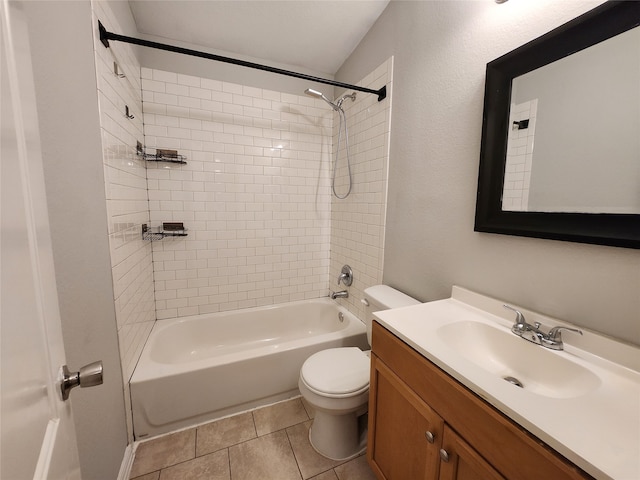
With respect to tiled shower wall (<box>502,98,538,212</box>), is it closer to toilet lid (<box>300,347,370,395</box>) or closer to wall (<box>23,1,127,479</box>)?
toilet lid (<box>300,347,370,395</box>)

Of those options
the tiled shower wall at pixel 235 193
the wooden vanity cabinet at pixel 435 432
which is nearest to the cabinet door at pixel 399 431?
the wooden vanity cabinet at pixel 435 432

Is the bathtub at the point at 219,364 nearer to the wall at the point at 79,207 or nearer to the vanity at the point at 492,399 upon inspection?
the wall at the point at 79,207

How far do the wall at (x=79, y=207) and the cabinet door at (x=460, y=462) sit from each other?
3.74 feet

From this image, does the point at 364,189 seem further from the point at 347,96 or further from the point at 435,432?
the point at 435,432

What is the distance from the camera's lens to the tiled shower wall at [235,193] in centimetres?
196

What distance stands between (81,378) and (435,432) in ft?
3.03

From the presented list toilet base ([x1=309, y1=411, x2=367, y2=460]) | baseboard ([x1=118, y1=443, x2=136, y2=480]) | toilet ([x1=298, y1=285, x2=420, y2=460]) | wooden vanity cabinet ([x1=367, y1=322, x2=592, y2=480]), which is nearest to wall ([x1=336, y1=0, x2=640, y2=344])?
toilet ([x1=298, y1=285, x2=420, y2=460])

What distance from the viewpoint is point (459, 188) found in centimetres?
121

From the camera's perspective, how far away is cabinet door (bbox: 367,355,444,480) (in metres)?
0.80

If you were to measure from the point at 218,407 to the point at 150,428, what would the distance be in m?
0.37

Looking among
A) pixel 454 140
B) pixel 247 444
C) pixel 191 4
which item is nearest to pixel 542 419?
pixel 454 140

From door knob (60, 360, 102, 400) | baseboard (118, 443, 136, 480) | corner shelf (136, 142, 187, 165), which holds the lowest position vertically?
baseboard (118, 443, 136, 480)

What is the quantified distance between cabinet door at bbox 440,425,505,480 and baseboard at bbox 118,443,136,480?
1.45 metres

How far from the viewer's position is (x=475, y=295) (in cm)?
112
